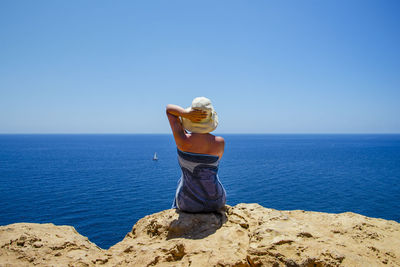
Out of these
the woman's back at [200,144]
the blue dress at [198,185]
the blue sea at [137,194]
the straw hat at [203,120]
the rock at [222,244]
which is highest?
the straw hat at [203,120]

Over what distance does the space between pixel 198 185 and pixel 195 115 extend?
1.56m

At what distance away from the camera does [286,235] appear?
160 inches

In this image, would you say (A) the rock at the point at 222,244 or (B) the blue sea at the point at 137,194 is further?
(B) the blue sea at the point at 137,194

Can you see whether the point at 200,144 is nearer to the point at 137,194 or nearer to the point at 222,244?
the point at 222,244

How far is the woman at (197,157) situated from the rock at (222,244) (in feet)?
1.02

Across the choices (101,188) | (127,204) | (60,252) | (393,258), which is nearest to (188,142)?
(60,252)

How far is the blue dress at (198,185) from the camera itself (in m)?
5.39

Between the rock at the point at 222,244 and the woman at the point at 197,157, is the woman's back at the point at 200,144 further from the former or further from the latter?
the rock at the point at 222,244

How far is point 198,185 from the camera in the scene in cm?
546

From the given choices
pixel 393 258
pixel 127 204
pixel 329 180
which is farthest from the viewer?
pixel 329 180

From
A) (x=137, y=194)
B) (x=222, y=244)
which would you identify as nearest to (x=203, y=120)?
(x=222, y=244)

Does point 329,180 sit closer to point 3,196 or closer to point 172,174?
point 172,174

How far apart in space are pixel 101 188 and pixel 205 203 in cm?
3380

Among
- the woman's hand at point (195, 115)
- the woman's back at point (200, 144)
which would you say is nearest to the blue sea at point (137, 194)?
the woman's back at point (200, 144)
